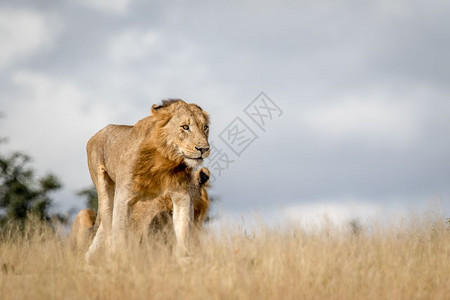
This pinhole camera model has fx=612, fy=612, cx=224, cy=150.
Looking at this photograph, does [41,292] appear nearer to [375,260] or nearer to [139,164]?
[139,164]

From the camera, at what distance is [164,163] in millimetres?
6555

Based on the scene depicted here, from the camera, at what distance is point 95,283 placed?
5703mm

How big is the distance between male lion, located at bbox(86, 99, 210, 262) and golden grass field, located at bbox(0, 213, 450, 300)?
401 millimetres

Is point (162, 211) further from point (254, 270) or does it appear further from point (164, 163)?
point (254, 270)

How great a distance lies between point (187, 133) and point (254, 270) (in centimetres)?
156

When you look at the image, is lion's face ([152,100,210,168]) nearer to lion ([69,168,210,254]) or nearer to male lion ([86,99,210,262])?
male lion ([86,99,210,262])

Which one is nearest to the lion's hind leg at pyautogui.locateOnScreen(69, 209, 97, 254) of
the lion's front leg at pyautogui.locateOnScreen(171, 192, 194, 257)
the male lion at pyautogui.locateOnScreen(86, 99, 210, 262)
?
the male lion at pyautogui.locateOnScreen(86, 99, 210, 262)

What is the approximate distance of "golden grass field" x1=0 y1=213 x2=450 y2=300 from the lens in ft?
17.9

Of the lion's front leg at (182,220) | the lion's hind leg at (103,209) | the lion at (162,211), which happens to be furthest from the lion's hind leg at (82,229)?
the lion's front leg at (182,220)

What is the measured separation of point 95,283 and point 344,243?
305 centimetres

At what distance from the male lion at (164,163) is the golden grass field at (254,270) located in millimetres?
401

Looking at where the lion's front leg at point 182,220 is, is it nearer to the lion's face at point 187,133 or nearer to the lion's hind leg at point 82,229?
the lion's face at point 187,133

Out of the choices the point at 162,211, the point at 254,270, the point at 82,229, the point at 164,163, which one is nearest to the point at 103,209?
the point at 162,211

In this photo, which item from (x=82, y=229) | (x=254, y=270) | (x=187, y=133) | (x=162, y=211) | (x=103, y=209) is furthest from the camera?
(x=82, y=229)
